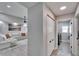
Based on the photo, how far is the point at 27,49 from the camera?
69.2 inches

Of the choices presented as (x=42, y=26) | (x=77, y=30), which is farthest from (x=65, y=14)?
(x=42, y=26)

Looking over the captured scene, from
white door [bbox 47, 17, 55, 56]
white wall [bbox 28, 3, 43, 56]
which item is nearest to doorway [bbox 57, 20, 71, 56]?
white door [bbox 47, 17, 55, 56]

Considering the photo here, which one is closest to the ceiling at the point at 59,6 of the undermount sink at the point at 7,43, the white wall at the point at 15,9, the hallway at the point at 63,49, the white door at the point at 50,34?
the white door at the point at 50,34

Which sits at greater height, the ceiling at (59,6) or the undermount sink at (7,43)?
the ceiling at (59,6)

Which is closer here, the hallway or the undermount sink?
the undermount sink

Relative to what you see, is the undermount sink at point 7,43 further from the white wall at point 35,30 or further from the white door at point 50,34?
the white door at point 50,34

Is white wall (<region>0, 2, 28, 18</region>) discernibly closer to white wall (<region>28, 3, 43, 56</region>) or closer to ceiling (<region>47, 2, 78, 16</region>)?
white wall (<region>28, 3, 43, 56</region>)

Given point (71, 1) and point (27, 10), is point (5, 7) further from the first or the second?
point (71, 1)

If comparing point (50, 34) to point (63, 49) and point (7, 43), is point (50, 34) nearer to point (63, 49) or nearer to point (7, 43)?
point (63, 49)

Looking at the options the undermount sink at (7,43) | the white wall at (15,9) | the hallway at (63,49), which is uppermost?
the white wall at (15,9)

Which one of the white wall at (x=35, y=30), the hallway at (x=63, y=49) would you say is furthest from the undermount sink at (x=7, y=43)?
the hallway at (x=63, y=49)

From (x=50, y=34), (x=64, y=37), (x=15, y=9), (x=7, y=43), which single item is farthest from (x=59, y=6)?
(x=7, y=43)

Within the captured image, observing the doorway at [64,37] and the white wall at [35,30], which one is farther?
the doorway at [64,37]

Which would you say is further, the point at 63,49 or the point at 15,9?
the point at 63,49
